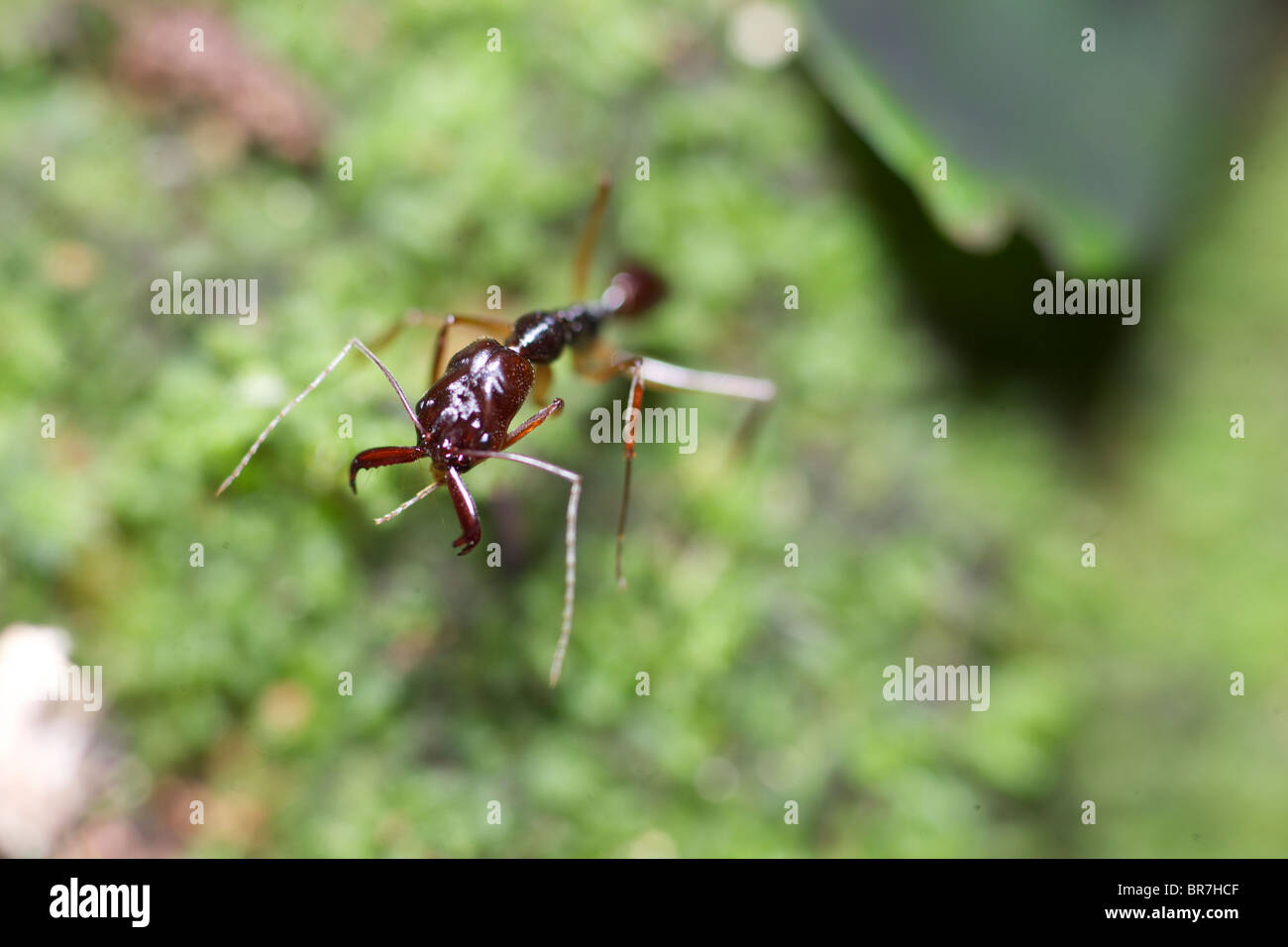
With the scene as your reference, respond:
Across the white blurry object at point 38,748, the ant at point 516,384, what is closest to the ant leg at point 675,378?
the ant at point 516,384

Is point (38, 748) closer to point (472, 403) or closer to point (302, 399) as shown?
point (302, 399)

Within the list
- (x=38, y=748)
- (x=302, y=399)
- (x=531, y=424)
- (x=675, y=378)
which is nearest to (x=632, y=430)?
(x=531, y=424)

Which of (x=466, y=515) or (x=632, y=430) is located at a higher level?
(x=632, y=430)

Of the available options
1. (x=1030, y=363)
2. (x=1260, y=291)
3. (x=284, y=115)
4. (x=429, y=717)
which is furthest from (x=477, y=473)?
(x=1260, y=291)

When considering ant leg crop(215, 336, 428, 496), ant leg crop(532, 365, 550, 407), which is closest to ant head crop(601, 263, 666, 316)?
ant leg crop(532, 365, 550, 407)

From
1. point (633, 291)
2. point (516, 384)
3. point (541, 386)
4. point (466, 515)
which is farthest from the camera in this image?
point (633, 291)

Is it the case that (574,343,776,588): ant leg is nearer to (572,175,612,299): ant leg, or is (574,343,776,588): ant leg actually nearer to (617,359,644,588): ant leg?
(617,359,644,588): ant leg

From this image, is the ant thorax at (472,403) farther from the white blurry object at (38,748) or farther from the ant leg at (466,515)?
the white blurry object at (38,748)
